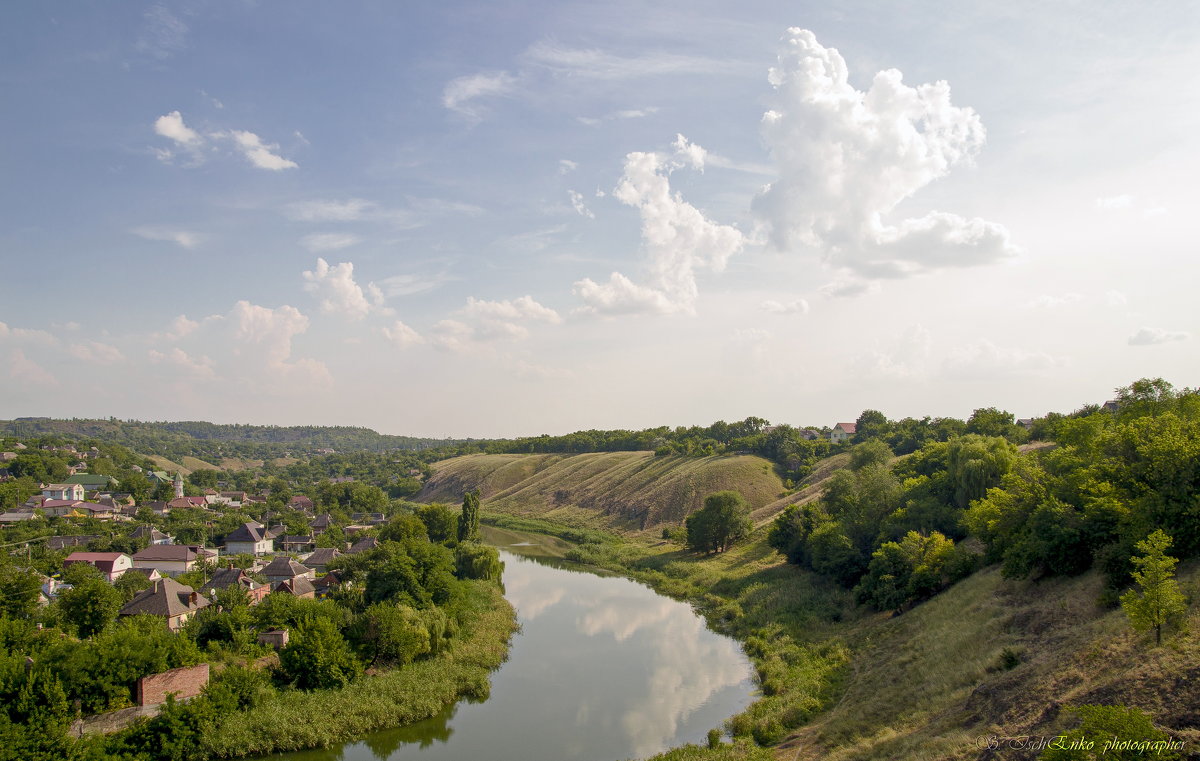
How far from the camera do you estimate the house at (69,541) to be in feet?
183

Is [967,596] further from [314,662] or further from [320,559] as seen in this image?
[320,559]

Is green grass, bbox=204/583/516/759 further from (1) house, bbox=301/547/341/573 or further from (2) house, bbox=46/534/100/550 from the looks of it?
(2) house, bbox=46/534/100/550

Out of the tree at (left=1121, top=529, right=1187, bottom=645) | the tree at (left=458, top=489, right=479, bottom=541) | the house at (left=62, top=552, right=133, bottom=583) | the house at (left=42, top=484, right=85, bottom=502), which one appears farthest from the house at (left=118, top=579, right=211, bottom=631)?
the house at (left=42, top=484, right=85, bottom=502)

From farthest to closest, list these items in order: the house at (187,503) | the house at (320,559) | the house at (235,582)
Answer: the house at (187,503) → the house at (320,559) → the house at (235,582)

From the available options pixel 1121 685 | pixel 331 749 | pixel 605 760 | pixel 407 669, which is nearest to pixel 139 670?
pixel 331 749

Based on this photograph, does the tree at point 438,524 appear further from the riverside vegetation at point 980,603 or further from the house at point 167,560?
the riverside vegetation at point 980,603

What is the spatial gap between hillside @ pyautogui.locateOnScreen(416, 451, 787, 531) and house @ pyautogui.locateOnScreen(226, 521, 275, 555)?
37.7 metres

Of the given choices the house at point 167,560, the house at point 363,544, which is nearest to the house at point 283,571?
the house at point 363,544

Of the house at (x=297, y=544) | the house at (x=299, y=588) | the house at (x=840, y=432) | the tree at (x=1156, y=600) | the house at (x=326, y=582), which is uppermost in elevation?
the house at (x=840, y=432)

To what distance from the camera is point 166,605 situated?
111 feet

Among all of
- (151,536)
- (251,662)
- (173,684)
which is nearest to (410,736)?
(251,662)

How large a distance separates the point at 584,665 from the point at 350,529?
49.7 metres

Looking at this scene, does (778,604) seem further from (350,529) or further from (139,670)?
(350,529)

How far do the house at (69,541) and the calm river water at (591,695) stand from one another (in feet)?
135
